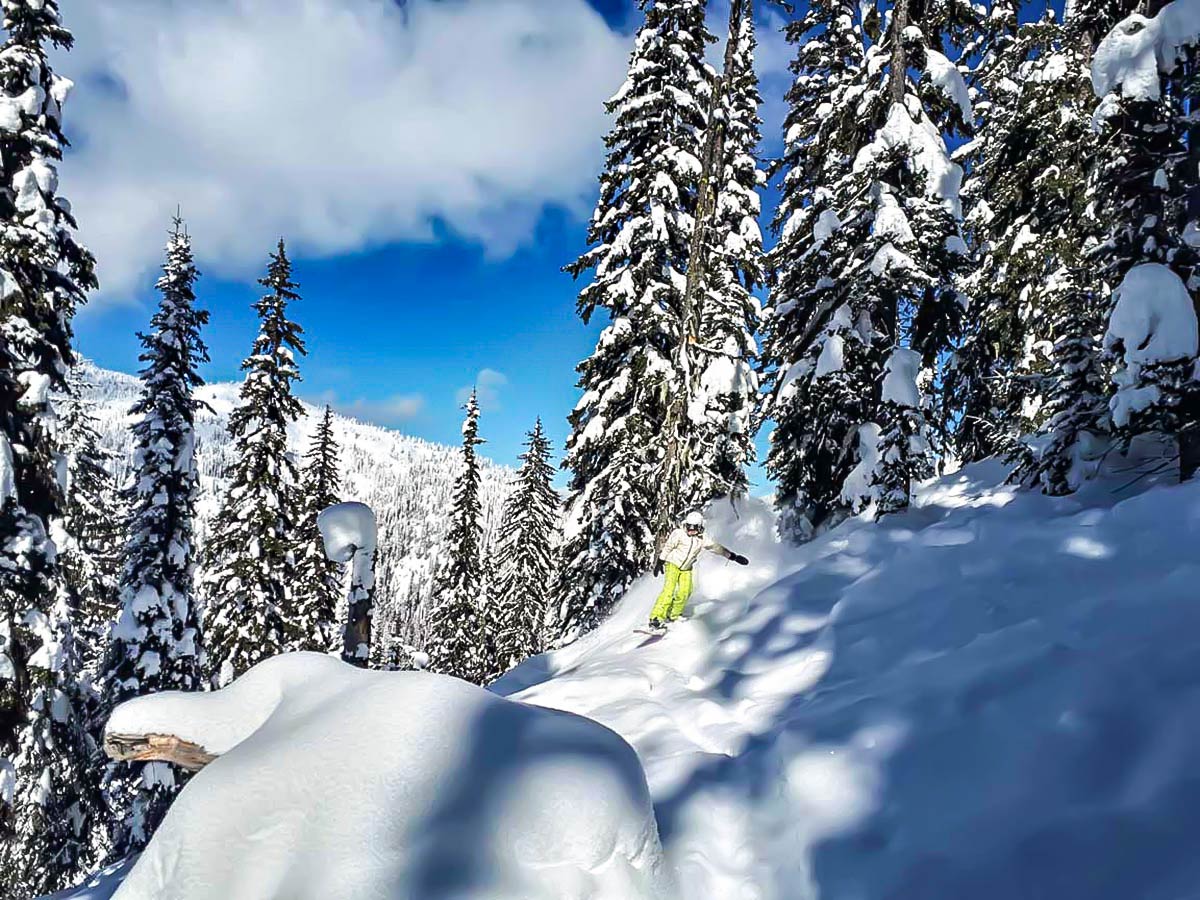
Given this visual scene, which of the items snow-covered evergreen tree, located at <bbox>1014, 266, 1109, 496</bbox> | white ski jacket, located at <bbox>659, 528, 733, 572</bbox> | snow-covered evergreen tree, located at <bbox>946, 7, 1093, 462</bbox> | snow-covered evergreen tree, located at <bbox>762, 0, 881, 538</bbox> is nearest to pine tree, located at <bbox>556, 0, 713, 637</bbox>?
snow-covered evergreen tree, located at <bbox>762, 0, 881, 538</bbox>

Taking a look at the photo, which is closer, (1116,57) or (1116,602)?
(1116,602)

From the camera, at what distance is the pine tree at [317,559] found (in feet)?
69.4

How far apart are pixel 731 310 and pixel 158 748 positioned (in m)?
12.8

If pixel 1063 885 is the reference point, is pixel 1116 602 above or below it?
above

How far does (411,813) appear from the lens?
2838 mm

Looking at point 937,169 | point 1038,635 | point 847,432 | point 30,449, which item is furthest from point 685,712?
point 30,449

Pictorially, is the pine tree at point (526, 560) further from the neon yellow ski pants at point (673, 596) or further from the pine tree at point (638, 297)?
the neon yellow ski pants at point (673, 596)

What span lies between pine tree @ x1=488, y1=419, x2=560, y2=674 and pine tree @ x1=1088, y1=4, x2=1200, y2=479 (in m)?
28.3

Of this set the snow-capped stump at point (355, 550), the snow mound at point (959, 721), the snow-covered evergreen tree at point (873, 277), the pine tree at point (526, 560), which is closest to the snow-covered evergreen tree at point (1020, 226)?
the snow-covered evergreen tree at point (873, 277)

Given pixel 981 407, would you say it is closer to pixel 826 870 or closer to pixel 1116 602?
pixel 1116 602

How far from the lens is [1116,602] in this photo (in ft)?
16.2

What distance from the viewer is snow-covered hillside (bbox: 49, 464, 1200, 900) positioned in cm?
347

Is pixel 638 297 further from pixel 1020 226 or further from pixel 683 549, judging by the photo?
pixel 1020 226

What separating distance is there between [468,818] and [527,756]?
0.41 metres
